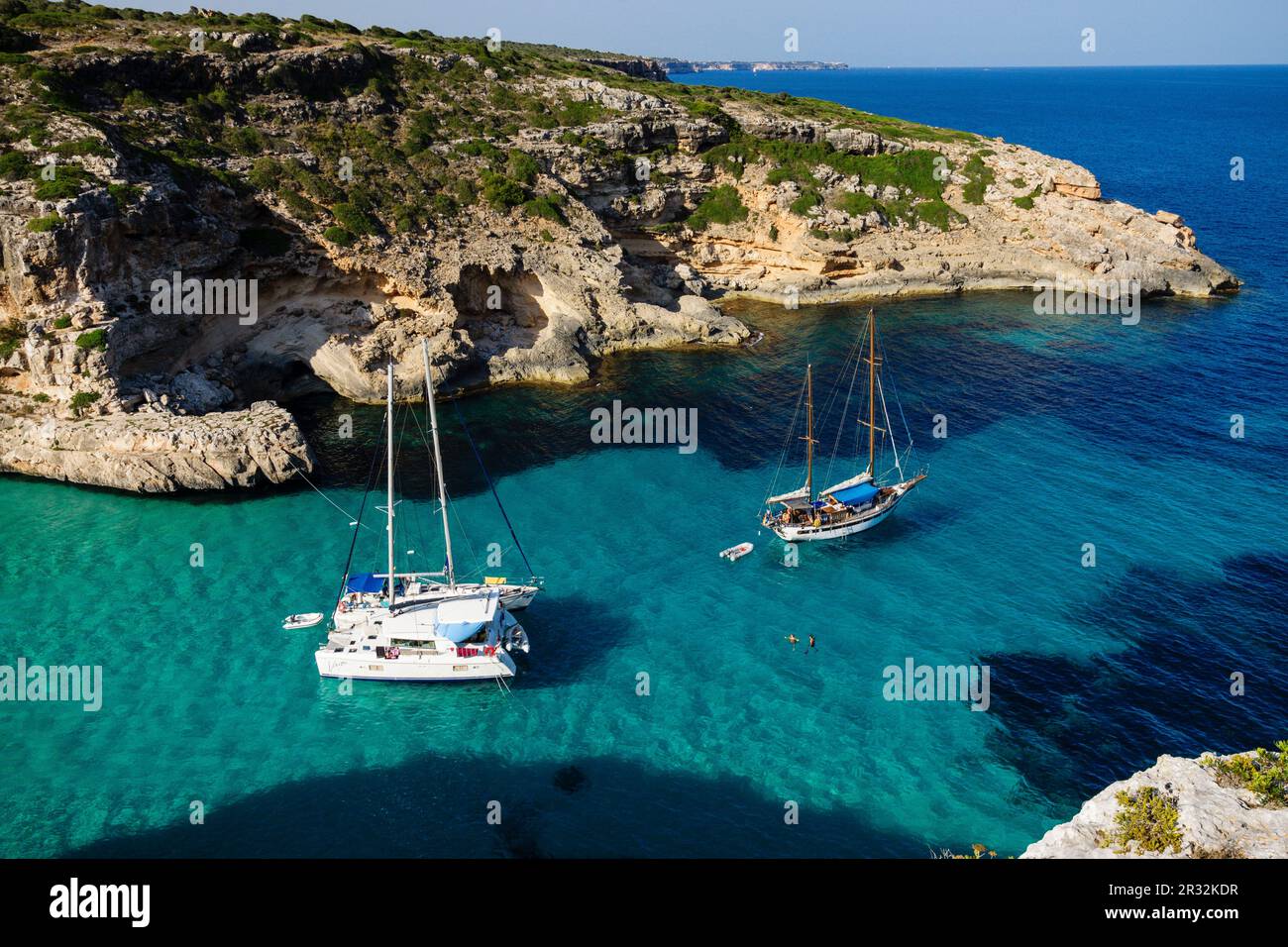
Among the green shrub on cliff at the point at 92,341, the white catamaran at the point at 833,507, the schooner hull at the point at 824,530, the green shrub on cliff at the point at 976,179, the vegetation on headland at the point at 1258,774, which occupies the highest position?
the green shrub on cliff at the point at 976,179

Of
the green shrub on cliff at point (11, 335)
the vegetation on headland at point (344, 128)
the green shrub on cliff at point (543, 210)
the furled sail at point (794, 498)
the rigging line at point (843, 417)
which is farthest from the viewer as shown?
the green shrub on cliff at point (543, 210)

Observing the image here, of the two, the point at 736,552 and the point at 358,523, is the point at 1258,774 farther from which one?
the point at 358,523

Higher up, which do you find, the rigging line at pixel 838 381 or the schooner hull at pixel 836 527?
the rigging line at pixel 838 381

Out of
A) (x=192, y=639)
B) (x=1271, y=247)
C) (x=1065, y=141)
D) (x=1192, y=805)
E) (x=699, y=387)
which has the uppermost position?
(x=1065, y=141)

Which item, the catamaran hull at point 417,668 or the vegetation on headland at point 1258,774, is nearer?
the vegetation on headland at point 1258,774

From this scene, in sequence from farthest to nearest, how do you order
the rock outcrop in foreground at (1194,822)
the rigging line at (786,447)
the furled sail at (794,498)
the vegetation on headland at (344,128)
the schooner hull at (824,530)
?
1. the vegetation on headland at (344,128)
2. the rigging line at (786,447)
3. the furled sail at (794,498)
4. the schooner hull at (824,530)
5. the rock outcrop in foreground at (1194,822)

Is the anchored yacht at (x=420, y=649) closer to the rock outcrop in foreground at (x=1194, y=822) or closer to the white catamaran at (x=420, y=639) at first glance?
the white catamaran at (x=420, y=639)

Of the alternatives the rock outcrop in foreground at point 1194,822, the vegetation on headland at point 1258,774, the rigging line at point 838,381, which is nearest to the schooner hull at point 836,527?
the rigging line at point 838,381
